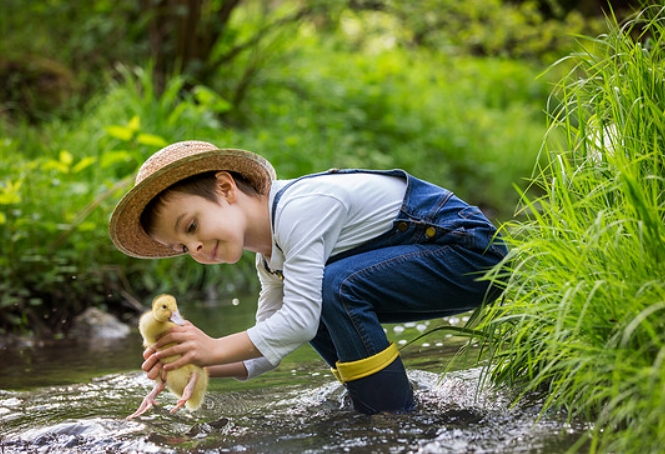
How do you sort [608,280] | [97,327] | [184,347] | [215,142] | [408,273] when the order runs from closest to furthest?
[608,280]
[184,347]
[408,273]
[97,327]
[215,142]

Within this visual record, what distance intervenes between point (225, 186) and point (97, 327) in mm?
2314

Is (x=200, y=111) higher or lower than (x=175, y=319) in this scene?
higher

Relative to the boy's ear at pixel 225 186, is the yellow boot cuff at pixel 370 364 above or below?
below

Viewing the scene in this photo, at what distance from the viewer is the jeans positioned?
7.87 ft

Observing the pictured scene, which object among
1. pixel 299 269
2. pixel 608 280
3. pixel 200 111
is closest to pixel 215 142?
pixel 200 111

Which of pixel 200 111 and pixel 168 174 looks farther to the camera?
pixel 200 111

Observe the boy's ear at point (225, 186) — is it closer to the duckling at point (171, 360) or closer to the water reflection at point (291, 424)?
the duckling at point (171, 360)

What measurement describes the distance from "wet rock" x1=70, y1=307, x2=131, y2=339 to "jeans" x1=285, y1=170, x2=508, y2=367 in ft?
6.98

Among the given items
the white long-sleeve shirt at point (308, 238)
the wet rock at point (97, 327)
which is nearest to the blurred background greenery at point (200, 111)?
the wet rock at point (97, 327)

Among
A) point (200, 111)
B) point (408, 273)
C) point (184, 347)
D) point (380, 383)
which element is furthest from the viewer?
point (200, 111)

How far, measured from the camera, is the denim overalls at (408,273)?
94.4 inches

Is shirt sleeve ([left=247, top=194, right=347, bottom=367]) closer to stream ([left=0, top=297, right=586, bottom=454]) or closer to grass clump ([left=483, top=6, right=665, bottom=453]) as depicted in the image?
stream ([left=0, top=297, right=586, bottom=454])

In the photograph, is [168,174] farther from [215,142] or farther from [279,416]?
[215,142]

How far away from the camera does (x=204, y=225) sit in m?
2.38
